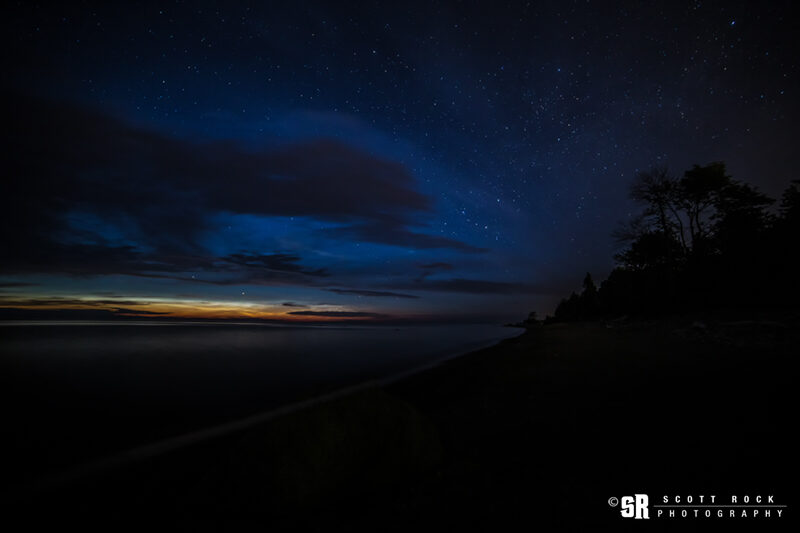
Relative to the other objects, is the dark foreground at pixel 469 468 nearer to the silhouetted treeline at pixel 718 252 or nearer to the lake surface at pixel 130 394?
the lake surface at pixel 130 394

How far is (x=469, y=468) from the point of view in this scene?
363cm

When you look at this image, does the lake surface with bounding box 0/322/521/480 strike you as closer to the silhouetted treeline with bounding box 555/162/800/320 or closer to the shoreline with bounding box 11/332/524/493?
the shoreline with bounding box 11/332/524/493

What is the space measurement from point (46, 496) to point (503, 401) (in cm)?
839

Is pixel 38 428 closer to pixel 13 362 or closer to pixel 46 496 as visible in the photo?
pixel 46 496

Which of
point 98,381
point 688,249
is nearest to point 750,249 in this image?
point 688,249

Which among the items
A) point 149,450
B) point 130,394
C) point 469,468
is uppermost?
point 469,468

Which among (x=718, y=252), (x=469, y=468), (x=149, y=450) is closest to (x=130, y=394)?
(x=149, y=450)

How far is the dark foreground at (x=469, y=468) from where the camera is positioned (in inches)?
112

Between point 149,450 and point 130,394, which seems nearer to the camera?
point 149,450

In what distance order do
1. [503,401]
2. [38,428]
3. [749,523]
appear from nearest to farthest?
[749,523] → [503,401] → [38,428]

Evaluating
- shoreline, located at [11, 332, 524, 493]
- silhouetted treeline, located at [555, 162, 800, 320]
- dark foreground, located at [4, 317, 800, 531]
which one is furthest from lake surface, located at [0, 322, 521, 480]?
silhouetted treeline, located at [555, 162, 800, 320]

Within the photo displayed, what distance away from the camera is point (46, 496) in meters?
4.58

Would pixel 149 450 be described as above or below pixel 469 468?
below

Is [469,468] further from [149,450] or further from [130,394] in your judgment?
[130,394]
